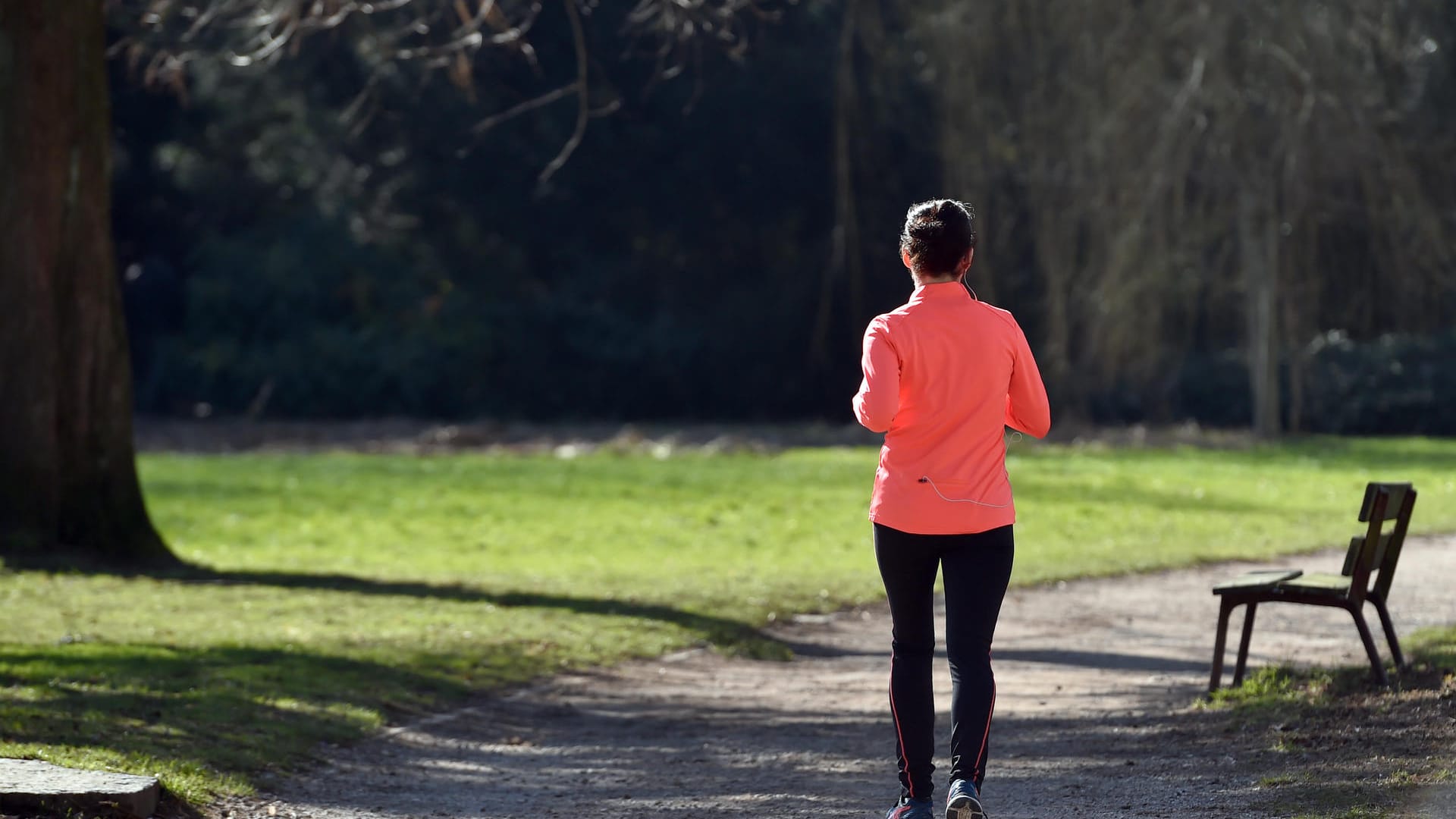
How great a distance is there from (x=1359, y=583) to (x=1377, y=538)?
0.81 feet

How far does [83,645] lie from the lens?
10.0 m

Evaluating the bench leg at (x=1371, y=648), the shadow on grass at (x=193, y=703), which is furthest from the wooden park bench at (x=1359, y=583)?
the shadow on grass at (x=193, y=703)

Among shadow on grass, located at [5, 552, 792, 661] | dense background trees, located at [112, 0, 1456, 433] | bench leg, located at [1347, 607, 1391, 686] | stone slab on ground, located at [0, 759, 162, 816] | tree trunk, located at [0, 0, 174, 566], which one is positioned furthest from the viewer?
dense background trees, located at [112, 0, 1456, 433]

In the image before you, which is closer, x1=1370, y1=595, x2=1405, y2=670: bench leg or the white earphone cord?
the white earphone cord

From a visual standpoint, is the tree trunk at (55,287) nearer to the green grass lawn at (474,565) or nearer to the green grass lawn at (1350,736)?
the green grass lawn at (474,565)

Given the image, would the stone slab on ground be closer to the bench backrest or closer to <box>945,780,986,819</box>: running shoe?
<box>945,780,986,819</box>: running shoe

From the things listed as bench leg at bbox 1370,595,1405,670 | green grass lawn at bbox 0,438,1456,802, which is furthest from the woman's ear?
bench leg at bbox 1370,595,1405,670

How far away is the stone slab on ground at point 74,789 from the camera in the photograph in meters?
5.72

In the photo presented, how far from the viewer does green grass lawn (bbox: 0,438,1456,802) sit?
836 cm

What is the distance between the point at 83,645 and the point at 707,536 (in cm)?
867

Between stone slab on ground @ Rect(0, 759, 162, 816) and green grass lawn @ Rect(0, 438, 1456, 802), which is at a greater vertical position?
stone slab on ground @ Rect(0, 759, 162, 816)

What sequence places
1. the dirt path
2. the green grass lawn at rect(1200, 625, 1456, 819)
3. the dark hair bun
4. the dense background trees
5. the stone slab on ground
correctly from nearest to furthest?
the dark hair bun, the stone slab on ground, the green grass lawn at rect(1200, 625, 1456, 819), the dirt path, the dense background trees

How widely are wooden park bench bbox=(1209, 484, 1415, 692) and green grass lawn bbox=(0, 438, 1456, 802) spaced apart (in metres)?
3.39

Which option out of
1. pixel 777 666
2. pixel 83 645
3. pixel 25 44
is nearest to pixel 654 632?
pixel 777 666
